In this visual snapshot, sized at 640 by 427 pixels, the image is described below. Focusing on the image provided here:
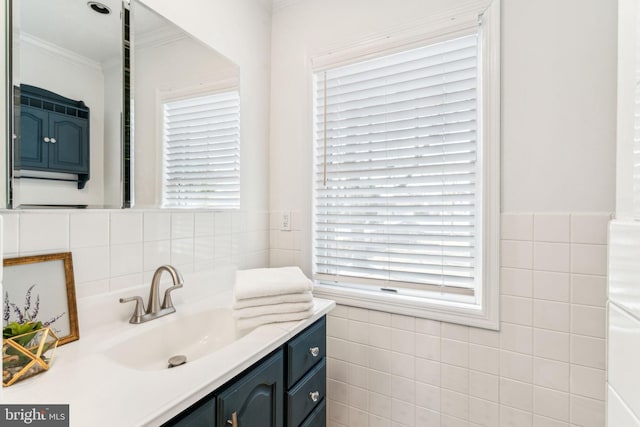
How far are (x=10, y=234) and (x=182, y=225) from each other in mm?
541

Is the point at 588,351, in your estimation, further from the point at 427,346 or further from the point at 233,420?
the point at 233,420

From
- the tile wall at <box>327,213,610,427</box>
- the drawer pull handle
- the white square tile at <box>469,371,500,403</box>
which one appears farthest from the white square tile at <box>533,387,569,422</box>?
the drawer pull handle

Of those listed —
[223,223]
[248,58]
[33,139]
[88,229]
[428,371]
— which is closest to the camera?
[33,139]

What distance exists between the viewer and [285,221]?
1778 mm

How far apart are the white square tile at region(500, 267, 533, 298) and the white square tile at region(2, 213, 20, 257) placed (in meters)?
1.62

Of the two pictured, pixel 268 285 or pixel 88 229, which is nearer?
pixel 88 229

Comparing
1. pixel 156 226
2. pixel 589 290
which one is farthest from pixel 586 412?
pixel 156 226

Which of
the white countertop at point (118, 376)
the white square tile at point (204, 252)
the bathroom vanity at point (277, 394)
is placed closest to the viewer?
the white countertop at point (118, 376)

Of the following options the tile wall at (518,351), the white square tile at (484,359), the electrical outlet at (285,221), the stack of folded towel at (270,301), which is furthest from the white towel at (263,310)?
the white square tile at (484,359)

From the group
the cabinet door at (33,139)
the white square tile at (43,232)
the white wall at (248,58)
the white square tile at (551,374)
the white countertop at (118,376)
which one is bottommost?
the white square tile at (551,374)

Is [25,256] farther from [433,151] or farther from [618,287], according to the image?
[433,151]

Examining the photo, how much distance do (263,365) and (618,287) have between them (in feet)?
2.77

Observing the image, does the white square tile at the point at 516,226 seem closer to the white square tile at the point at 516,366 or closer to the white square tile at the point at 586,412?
the white square tile at the point at 516,366

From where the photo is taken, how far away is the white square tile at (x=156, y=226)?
3.82ft
